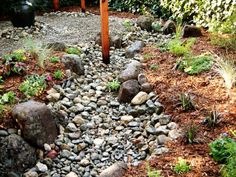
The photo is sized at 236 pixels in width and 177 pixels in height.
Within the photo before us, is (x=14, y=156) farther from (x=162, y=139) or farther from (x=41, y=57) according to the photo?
(x=41, y=57)

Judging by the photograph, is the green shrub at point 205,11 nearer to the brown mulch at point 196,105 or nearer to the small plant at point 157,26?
the small plant at point 157,26

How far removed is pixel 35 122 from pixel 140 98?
1.44 meters

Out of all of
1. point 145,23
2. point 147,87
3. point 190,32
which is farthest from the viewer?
point 145,23

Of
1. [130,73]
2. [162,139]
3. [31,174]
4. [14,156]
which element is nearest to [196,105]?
[162,139]

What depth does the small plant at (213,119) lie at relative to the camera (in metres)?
3.42

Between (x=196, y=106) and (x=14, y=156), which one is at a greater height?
(x=196, y=106)

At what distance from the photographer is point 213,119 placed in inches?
135

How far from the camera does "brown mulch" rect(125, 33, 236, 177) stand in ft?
9.86

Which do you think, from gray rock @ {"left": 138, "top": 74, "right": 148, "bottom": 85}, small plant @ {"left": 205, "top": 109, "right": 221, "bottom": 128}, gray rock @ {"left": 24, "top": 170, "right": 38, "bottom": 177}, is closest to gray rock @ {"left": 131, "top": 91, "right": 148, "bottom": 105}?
gray rock @ {"left": 138, "top": 74, "right": 148, "bottom": 85}

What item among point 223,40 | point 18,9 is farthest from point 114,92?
point 18,9

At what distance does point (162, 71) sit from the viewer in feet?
16.3

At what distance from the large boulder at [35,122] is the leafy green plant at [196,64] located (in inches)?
80.6

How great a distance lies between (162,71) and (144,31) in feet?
8.72

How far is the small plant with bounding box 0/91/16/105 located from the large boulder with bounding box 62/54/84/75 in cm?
128
